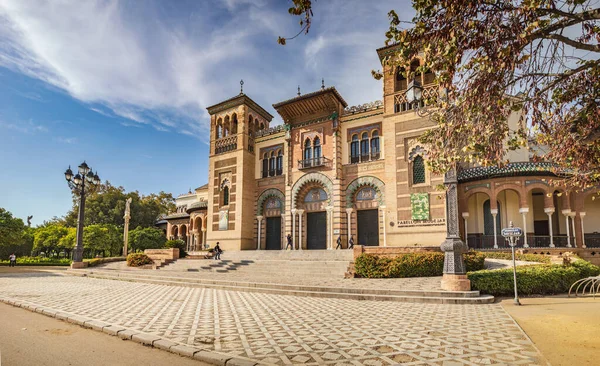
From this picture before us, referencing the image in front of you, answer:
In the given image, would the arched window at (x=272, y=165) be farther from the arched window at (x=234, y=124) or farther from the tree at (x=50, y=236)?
the tree at (x=50, y=236)

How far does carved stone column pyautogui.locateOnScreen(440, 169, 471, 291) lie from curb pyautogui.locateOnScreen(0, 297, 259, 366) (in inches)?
304

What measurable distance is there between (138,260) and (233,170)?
9248mm

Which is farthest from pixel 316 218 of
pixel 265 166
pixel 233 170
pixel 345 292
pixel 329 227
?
pixel 345 292

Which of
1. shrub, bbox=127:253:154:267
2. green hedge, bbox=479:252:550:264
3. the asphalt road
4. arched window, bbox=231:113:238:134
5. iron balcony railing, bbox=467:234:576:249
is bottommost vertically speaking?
shrub, bbox=127:253:154:267

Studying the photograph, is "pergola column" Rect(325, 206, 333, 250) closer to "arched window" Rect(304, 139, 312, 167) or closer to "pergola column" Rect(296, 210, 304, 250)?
"pergola column" Rect(296, 210, 304, 250)

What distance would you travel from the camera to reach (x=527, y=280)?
33.4 feet

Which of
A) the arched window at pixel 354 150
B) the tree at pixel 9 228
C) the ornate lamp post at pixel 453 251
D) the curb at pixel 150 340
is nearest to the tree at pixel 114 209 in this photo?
the tree at pixel 9 228

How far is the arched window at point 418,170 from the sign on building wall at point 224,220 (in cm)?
1382

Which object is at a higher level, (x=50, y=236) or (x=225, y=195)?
(x=225, y=195)

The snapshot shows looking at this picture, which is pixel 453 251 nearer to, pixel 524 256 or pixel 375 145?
pixel 524 256

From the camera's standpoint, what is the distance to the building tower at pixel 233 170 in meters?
25.7

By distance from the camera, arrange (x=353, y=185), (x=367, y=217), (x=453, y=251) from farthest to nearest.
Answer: (x=353, y=185)
(x=367, y=217)
(x=453, y=251)

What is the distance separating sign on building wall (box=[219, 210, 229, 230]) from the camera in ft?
85.4

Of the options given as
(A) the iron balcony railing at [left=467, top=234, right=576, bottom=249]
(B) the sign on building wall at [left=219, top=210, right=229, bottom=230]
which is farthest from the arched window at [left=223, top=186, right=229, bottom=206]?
(A) the iron balcony railing at [left=467, top=234, right=576, bottom=249]
